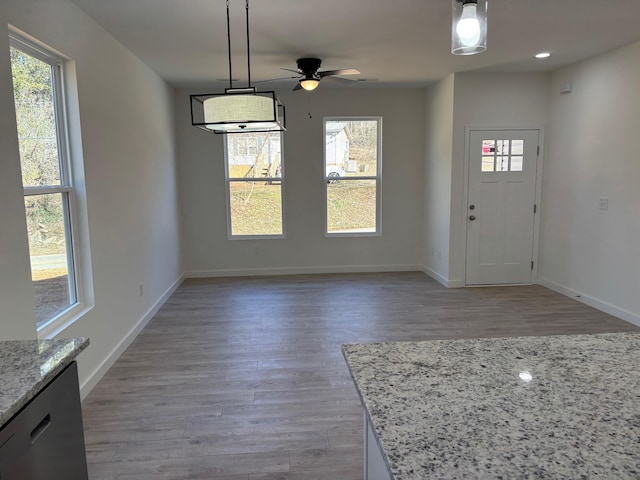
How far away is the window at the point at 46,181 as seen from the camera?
7.99ft

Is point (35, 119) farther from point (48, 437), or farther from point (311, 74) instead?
point (311, 74)

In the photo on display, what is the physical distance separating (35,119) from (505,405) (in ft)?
9.31

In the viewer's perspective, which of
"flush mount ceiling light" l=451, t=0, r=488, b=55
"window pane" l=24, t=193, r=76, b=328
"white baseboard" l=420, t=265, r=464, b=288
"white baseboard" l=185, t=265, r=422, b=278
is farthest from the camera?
"white baseboard" l=185, t=265, r=422, b=278

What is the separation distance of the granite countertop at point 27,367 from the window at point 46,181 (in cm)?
114

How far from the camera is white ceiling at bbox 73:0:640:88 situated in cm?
299

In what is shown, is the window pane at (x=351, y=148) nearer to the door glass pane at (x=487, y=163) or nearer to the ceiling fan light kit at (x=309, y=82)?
the door glass pane at (x=487, y=163)

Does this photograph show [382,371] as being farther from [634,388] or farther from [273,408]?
[273,408]

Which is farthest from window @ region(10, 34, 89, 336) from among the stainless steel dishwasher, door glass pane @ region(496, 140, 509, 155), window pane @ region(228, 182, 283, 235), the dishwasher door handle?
door glass pane @ region(496, 140, 509, 155)

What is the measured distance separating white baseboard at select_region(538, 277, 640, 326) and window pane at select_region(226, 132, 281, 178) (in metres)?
3.84

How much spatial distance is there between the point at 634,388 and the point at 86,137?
324 cm

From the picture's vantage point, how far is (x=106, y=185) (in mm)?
3311

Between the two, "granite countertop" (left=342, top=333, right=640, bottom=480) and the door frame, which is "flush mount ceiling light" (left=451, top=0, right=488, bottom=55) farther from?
the door frame

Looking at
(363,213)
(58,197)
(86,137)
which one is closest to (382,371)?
(58,197)

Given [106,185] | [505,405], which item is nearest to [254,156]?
[106,185]
